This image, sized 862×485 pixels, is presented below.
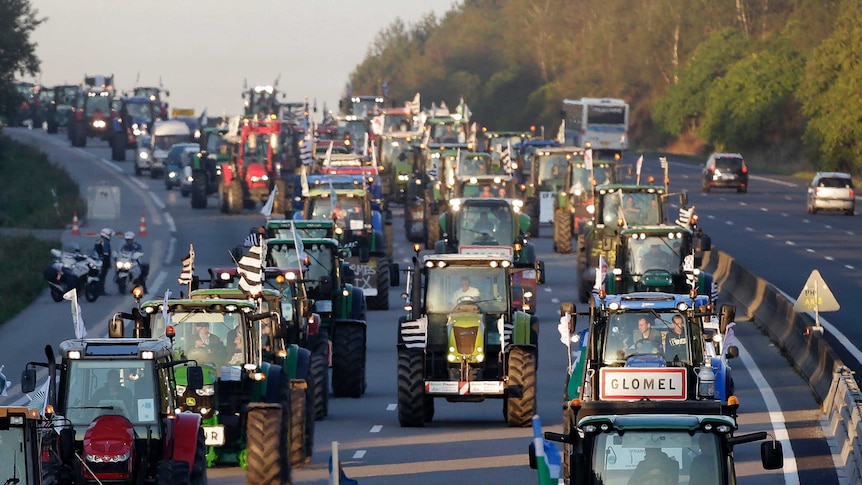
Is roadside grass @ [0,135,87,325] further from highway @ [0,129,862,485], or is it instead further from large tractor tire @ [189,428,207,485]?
large tractor tire @ [189,428,207,485]

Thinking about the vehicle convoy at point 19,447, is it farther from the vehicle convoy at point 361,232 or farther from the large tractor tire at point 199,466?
the vehicle convoy at point 361,232

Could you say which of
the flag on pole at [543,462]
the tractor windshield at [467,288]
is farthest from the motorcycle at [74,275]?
the flag on pole at [543,462]

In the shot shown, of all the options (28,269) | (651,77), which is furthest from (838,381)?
(651,77)

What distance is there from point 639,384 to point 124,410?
549cm

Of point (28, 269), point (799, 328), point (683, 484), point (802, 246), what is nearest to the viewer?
point (683, 484)

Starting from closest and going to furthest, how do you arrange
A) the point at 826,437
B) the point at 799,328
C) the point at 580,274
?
the point at 826,437 → the point at 799,328 → the point at 580,274

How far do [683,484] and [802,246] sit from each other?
41522 millimetres

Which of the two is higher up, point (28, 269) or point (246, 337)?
point (246, 337)

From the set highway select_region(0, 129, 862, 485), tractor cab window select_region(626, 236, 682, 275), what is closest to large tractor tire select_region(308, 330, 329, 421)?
highway select_region(0, 129, 862, 485)

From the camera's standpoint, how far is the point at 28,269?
47.6m

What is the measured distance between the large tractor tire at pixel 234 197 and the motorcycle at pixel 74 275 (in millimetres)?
19933

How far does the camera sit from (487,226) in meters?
40.3

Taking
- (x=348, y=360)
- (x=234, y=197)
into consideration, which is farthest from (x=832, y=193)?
(x=348, y=360)

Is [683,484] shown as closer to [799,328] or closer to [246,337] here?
[246,337]
